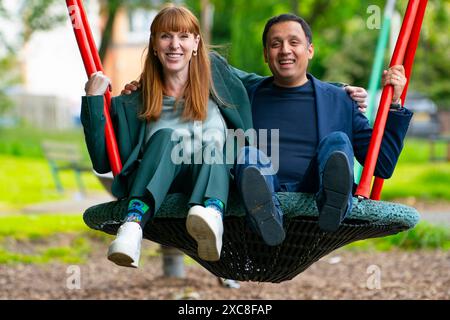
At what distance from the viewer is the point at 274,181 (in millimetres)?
3045

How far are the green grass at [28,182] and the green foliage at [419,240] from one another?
13.5 ft

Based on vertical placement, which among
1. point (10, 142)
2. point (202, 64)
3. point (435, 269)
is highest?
point (202, 64)

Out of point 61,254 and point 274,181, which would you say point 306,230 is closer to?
point 274,181

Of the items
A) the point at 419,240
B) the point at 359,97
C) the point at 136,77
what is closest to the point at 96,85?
the point at 359,97

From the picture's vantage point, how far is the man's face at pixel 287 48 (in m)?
3.19

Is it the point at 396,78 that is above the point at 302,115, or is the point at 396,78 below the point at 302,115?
above

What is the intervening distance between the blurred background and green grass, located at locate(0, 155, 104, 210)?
2 centimetres

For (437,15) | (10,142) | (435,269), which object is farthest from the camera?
(10,142)

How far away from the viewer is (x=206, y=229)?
2.75 metres

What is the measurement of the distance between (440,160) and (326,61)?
28.0 ft

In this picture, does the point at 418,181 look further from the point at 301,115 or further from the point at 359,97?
the point at 301,115

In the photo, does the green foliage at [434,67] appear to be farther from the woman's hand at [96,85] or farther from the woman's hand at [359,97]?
the woman's hand at [96,85]

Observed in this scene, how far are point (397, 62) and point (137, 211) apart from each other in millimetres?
1090
